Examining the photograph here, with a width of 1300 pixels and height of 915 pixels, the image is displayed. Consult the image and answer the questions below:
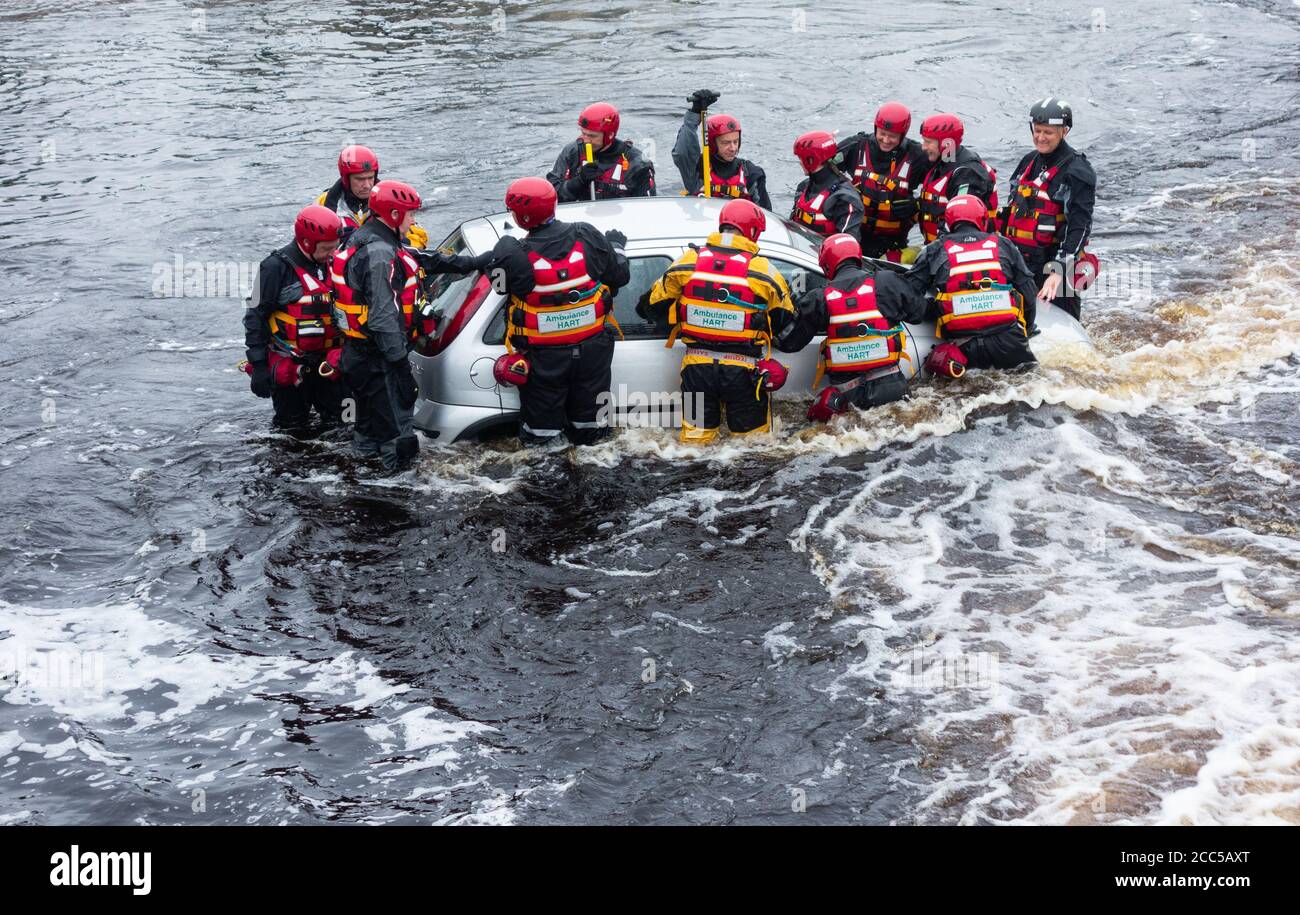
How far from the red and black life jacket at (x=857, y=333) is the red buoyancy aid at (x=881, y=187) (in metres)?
2.32

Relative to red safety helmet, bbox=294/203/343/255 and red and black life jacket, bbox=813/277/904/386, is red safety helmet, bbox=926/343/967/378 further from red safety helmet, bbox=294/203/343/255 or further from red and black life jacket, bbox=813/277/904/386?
red safety helmet, bbox=294/203/343/255

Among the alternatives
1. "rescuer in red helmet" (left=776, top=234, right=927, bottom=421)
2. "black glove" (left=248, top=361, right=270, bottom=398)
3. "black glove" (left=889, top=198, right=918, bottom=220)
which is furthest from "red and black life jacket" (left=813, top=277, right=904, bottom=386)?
"black glove" (left=248, top=361, right=270, bottom=398)

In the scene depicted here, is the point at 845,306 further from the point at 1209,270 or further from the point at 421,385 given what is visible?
the point at 1209,270

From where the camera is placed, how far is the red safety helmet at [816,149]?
916 cm

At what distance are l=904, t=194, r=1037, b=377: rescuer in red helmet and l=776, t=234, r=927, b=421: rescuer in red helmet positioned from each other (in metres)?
0.28

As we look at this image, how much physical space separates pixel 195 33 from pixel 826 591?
72.4 feet

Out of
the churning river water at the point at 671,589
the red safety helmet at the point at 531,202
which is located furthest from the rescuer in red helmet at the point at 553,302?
the churning river water at the point at 671,589

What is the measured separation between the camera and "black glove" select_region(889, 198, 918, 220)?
10102 millimetres

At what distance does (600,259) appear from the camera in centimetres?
757

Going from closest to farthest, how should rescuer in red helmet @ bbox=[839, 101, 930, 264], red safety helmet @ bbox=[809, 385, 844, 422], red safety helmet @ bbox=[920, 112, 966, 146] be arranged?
red safety helmet @ bbox=[809, 385, 844, 422], red safety helmet @ bbox=[920, 112, 966, 146], rescuer in red helmet @ bbox=[839, 101, 930, 264]

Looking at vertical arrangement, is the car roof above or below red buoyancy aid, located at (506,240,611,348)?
above

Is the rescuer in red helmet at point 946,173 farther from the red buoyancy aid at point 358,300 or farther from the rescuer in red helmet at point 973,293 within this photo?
the red buoyancy aid at point 358,300

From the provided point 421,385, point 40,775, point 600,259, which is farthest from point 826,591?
point 40,775

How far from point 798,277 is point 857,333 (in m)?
0.56
